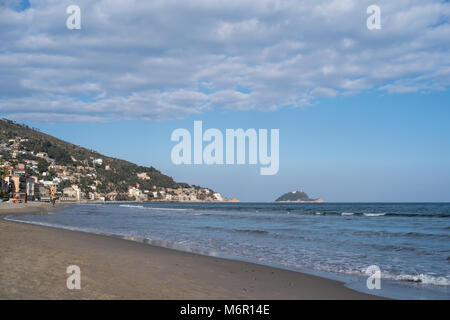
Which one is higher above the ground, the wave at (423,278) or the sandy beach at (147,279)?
the sandy beach at (147,279)

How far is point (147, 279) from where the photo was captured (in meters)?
7.64

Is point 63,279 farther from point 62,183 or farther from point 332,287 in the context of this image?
point 62,183

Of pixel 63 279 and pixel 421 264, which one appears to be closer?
pixel 63 279

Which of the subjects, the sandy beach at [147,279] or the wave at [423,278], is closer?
the sandy beach at [147,279]

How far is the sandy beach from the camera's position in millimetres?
6238

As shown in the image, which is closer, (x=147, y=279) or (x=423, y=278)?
(x=147, y=279)

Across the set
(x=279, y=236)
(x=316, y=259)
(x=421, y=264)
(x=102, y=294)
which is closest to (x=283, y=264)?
(x=316, y=259)

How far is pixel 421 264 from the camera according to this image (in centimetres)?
1120

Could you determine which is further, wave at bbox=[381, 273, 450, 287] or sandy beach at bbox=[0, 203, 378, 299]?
wave at bbox=[381, 273, 450, 287]

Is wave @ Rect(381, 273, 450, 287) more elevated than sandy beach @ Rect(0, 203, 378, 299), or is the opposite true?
sandy beach @ Rect(0, 203, 378, 299)

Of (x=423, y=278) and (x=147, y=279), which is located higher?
(x=147, y=279)

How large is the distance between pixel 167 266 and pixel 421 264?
7.56 m

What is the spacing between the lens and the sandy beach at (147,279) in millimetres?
6238
